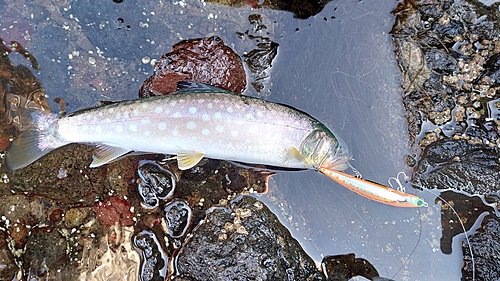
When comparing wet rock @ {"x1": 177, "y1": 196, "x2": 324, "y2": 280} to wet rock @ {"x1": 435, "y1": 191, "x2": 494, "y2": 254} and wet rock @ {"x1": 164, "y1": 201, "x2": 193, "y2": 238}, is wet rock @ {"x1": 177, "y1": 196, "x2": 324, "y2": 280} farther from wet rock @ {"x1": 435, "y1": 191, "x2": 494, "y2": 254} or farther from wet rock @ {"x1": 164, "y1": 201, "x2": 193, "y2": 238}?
wet rock @ {"x1": 435, "y1": 191, "x2": 494, "y2": 254}

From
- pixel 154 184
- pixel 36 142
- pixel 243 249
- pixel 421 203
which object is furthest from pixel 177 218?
pixel 421 203

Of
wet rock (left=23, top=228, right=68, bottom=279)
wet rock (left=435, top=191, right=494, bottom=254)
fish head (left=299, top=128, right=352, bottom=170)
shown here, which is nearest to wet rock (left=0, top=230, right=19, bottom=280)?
wet rock (left=23, top=228, right=68, bottom=279)

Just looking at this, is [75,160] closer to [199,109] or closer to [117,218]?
[117,218]

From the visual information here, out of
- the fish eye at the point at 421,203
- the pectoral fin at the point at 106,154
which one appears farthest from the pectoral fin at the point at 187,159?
the fish eye at the point at 421,203

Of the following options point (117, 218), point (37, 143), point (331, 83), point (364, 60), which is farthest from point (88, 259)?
point (364, 60)

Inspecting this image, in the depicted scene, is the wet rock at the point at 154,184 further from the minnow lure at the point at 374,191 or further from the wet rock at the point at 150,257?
the minnow lure at the point at 374,191

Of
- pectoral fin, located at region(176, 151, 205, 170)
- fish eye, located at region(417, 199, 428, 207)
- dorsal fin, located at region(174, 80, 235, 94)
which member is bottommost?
fish eye, located at region(417, 199, 428, 207)

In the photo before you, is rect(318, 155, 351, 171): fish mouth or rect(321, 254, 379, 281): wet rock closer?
rect(318, 155, 351, 171): fish mouth
